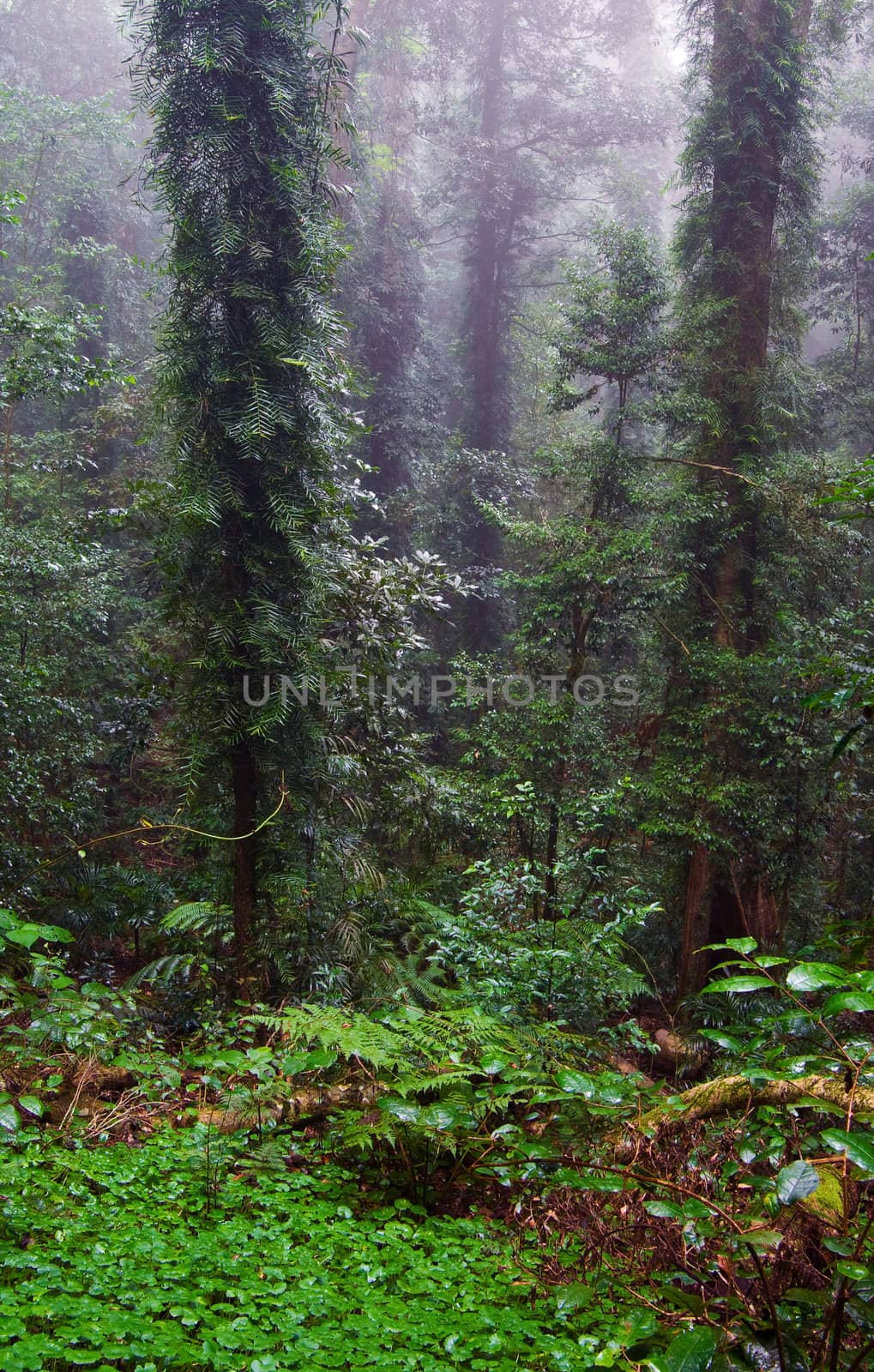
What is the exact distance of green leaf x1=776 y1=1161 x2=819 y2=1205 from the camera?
5.10 ft

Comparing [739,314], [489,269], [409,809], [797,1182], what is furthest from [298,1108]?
[489,269]

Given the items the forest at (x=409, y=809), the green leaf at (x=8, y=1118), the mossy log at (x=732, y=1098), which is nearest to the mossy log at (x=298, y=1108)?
the forest at (x=409, y=809)

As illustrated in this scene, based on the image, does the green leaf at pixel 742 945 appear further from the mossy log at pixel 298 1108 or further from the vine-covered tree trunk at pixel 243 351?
the vine-covered tree trunk at pixel 243 351

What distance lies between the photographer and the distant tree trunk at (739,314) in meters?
8.36

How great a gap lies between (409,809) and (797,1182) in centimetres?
529

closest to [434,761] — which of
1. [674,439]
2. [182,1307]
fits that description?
[674,439]

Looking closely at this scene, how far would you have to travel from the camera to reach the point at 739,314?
8797mm

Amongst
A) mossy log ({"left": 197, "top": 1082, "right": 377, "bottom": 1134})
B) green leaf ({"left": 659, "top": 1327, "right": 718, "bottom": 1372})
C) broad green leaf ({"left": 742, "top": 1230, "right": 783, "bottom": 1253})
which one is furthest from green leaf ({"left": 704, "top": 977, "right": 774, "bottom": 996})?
mossy log ({"left": 197, "top": 1082, "right": 377, "bottom": 1134})

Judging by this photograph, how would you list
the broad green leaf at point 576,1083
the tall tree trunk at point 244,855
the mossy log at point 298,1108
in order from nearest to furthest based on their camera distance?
the broad green leaf at point 576,1083, the mossy log at point 298,1108, the tall tree trunk at point 244,855

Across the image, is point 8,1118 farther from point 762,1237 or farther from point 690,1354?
point 762,1237

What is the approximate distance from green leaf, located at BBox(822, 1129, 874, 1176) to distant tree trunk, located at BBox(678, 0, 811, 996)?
6691mm

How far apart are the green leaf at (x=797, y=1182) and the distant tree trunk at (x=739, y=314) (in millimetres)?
6679

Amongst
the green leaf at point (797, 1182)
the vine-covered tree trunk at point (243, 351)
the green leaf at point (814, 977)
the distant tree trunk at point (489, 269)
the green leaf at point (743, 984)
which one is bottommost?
the green leaf at point (797, 1182)

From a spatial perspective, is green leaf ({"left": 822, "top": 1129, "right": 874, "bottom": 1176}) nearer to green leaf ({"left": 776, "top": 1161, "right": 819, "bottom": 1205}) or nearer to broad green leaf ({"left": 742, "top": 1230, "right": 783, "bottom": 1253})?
green leaf ({"left": 776, "top": 1161, "right": 819, "bottom": 1205})
